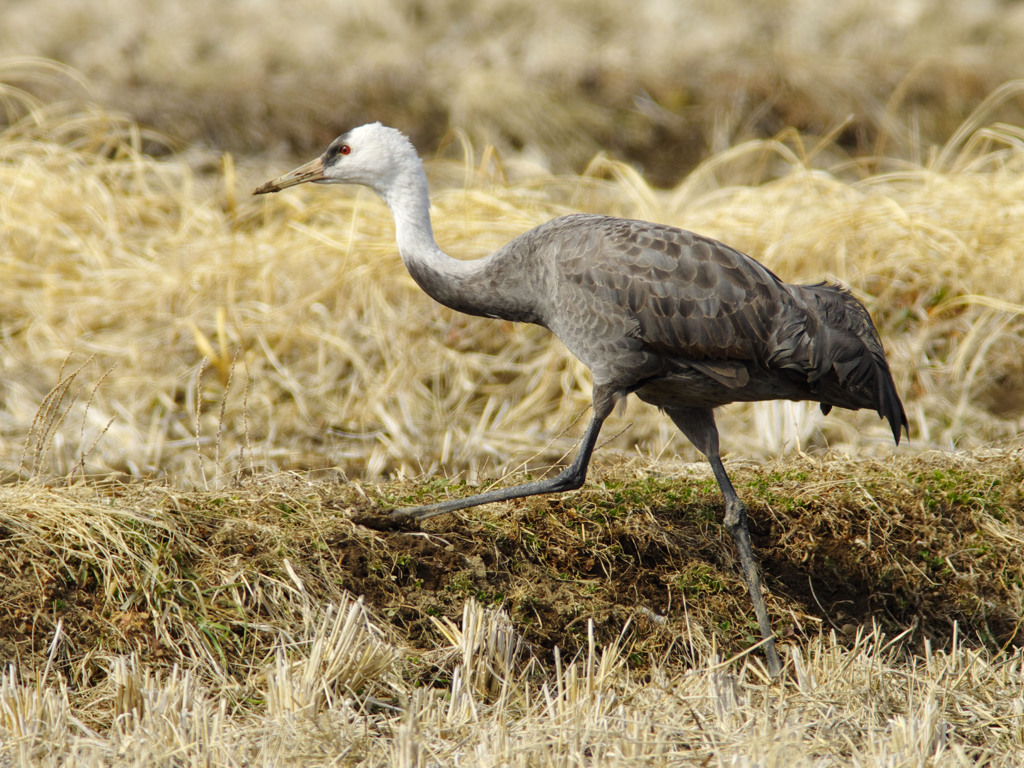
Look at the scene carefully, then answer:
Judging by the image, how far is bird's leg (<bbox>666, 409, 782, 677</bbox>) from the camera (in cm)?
387

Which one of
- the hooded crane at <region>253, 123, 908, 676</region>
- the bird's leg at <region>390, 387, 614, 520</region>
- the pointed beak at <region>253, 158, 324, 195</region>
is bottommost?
the bird's leg at <region>390, 387, 614, 520</region>

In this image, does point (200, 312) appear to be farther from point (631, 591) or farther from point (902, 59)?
point (902, 59)

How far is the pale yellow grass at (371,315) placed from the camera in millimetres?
5977

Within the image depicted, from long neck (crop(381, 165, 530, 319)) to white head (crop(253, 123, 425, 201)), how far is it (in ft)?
0.06

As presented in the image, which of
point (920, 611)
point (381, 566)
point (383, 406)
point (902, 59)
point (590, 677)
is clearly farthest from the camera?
point (902, 59)

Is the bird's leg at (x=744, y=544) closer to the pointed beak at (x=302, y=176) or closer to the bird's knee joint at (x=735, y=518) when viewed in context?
the bird's knee joint at (x=735, y=518)

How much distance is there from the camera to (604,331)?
3.91 meters

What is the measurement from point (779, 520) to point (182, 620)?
232cm

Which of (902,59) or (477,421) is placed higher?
(902,59)

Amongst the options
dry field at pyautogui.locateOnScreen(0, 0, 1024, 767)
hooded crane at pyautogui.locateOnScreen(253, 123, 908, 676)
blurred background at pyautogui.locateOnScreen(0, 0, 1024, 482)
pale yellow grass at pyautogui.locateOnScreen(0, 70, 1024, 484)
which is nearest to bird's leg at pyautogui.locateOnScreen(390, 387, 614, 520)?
hooded crane at pyautogui.locateOnScreen(253, 123, 908, 676)

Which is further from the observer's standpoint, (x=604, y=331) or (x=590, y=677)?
(x=604, y=331)

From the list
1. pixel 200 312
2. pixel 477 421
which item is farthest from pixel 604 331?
pixel 200 312

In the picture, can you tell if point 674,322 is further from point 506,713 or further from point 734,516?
point 506,713

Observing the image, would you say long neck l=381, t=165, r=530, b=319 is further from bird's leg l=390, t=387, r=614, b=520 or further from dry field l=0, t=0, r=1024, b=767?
dry field l=0, t=0, r=1024, b=767
